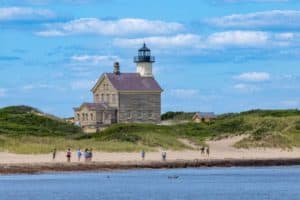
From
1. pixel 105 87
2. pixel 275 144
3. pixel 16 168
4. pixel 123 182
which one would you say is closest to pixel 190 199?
pixel 123 182

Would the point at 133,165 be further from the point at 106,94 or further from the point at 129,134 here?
the point at 106,94

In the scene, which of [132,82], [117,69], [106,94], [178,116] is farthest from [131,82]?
[178,116]

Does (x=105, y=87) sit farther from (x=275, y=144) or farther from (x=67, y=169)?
(x=67, y=169)

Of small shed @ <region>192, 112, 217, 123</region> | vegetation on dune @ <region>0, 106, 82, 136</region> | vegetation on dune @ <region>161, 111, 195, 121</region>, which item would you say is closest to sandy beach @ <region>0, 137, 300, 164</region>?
vegetation on dune @ <region>0, 106, 82, 136</region>

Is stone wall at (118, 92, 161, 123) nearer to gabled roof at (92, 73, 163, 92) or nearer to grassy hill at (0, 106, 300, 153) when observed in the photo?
gabled roof at (92, 73, 163, 92)

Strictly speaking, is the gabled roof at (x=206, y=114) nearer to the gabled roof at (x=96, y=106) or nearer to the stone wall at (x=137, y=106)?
the stone wall at (x=137, y=106)

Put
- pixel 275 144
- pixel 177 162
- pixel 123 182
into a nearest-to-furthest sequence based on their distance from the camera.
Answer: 1. pixel 123 182
2. pixel 177 162
3. pixel 275 144

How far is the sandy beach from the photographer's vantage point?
58450 mm

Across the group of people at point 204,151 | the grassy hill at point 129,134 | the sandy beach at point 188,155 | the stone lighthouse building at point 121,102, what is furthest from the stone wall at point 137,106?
the group of people at point 204,151

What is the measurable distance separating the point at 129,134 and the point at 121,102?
17.9 m

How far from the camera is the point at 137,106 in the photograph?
90375 millimetres

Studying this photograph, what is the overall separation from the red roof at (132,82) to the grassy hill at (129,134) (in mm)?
6048

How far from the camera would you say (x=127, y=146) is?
65688mm

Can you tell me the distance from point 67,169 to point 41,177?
4.97 ft
